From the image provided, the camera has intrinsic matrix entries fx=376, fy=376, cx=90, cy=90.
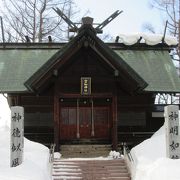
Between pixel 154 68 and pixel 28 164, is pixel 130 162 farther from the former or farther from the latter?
pixel 154 68

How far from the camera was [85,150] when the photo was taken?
1712 cm

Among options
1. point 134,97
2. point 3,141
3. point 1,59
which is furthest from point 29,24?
point 3,141

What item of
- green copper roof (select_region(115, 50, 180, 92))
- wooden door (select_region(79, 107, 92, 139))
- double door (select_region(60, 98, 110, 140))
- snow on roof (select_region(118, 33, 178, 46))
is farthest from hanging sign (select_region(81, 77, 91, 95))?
snow on roof (select_region(118, 33, 178, 46))

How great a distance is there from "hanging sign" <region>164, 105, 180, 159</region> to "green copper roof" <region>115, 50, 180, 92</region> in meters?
5.73

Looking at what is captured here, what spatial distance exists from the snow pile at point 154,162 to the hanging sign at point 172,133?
38cm

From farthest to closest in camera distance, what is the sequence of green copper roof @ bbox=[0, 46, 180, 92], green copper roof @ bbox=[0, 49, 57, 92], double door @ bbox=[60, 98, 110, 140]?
1. green copper roof @ bbox=[0, 46, 180, 92]
2. green copper roof @ bbox=[0, 49, 57, 92]
3. double door @ bbox=[60, 98, 110, 140]

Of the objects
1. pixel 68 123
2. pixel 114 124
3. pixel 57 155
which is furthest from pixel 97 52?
pixel 57 155

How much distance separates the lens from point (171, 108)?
12.9 metres

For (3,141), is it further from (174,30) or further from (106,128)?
(174,30)

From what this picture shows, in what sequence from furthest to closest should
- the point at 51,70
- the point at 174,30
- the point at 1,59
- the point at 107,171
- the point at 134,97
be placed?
1. the point at 174,30
2. the point at 1,59
3. the point at 134,97
4. the point at 51,70
5. the point at 107,171

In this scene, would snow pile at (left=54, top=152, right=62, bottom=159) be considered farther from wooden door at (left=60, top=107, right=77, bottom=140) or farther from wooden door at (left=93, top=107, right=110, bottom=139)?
wooden door at (left=93, top=107, right=110, bottom=139)

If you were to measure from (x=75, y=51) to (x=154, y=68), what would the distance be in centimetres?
531

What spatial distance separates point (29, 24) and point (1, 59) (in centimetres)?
1206

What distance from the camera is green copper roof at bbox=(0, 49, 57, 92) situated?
1898 cm
